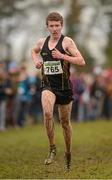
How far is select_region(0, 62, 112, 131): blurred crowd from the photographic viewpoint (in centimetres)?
2159

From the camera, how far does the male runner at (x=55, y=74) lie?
10422 mm

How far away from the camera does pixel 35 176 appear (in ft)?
31.7

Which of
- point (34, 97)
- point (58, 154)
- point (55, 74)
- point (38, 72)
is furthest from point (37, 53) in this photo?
point (38, 72)

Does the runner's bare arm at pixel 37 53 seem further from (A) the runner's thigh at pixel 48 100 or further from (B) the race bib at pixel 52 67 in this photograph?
(A) the runner's thigh at pixel 48 100

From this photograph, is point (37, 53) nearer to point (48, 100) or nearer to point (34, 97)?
point (48, 100)

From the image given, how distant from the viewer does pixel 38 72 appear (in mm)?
23828

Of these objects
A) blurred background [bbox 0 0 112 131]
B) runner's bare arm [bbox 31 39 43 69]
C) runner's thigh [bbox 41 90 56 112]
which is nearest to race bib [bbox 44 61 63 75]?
runner's bare arm [bbox 31 39 43 69]

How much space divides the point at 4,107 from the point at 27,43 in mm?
24099

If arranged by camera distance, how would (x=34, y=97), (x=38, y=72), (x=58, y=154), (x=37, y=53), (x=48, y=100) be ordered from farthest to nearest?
(x=38, y=72) → (x=34, y=97) → (x=58, y=154) → (x=37, y=53) → (x=48, y=100)

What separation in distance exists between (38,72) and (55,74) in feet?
Answer: 43.5

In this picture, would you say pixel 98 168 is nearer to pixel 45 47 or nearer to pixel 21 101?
pixel 45 47

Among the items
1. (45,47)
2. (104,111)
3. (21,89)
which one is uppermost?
(45,47)

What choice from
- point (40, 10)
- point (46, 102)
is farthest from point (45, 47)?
point (40, 10)

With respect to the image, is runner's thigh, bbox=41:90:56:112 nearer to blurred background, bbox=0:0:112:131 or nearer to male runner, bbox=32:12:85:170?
male runner, bbox=32:12:85:170
